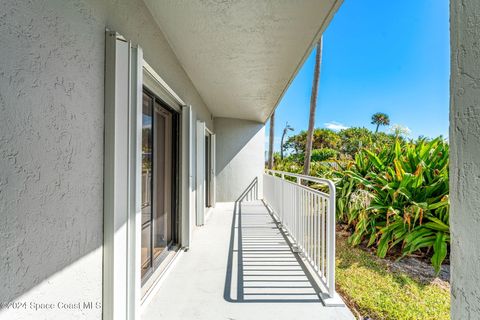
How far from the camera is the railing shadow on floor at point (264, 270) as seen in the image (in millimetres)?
2266

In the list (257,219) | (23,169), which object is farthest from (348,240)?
(23,169)

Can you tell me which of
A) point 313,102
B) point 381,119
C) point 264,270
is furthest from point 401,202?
point 381,119

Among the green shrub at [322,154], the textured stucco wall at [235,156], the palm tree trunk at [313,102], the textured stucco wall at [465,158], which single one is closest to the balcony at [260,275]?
the textured stucco wall at [465,158]

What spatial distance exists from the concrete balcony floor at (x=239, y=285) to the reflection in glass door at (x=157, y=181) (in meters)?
0.31

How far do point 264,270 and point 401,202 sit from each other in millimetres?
2194

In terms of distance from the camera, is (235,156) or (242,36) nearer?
(242,36)

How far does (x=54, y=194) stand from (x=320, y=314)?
6.84 ft

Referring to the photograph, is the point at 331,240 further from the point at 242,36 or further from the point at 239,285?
the point at 242,36

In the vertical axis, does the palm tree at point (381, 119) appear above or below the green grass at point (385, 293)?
above

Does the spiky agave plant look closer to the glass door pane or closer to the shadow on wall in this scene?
the glass door pane

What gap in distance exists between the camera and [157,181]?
2.81 m

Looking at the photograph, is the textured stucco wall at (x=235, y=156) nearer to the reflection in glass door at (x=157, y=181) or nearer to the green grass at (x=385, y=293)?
the reflection in glass door at (x=157, y=181)

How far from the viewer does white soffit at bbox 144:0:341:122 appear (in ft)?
6.93

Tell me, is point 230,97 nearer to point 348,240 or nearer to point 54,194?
point 348,240
